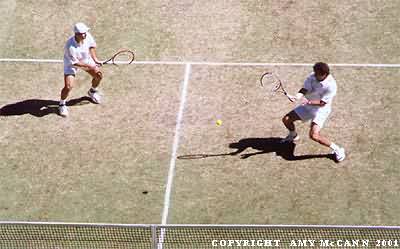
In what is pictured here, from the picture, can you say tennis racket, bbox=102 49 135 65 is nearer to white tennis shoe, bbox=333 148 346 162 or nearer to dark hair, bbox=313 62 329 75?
dark hair, bbox=313 62 329 75

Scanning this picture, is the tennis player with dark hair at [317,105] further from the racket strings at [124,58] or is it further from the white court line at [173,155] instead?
the racket strings at [124,58]

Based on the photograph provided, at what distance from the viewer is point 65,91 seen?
1595cm

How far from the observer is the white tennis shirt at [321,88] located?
14.2 m

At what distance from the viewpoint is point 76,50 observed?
15.8 m

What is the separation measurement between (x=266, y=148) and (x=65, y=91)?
406 cm

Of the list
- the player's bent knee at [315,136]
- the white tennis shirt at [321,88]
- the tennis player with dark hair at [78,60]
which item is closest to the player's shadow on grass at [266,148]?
the player's bent knee at [315,136]

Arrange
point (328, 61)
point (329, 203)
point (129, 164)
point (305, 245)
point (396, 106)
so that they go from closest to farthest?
point (305, 245)
point (329, 203)
point (129, 164)
point (396, 106)
point (328, 61)

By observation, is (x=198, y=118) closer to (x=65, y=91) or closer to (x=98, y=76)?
(x=98, y=76)

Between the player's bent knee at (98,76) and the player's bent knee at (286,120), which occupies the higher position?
the player's bent knee at (286,120)

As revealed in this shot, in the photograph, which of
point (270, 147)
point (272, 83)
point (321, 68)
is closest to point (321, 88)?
point (321, 68)

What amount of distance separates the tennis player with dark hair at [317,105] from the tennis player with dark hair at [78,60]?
12.9ft

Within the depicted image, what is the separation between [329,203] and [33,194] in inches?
203

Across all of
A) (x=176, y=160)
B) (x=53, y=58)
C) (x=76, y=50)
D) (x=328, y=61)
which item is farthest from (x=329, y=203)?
(x=53, y=58)

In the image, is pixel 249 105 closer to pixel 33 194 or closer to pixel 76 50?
pixel 76 50
